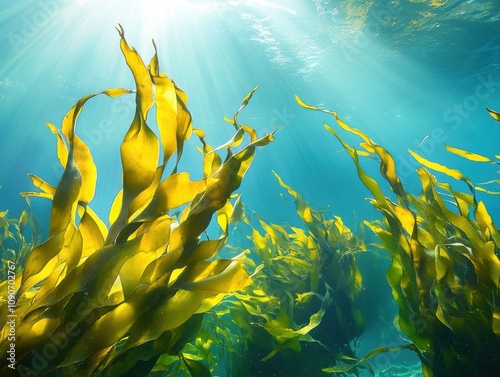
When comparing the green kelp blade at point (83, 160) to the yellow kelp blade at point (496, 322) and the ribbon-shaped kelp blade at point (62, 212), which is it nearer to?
the ribbon-shaped kelp blade at point (62, 212)

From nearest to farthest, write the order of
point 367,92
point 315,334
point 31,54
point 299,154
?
1. point 315,334
2. point 31,54
3. point 367,92
4. point 299,154

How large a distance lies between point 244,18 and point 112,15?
5.67 meters

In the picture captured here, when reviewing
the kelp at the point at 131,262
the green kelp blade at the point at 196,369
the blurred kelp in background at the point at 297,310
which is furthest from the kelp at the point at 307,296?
the kelp at the point at 131,262

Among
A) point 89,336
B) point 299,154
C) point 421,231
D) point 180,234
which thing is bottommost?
point 299,154

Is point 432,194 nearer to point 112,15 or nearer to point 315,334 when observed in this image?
point 315,334

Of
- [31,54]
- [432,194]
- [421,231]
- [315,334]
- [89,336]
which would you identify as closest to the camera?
[89,336]

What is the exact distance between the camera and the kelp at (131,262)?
0.95 metres

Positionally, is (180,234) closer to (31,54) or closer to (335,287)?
(335,287)

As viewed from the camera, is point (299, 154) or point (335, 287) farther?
point (299, 154)

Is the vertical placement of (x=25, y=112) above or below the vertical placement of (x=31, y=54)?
below

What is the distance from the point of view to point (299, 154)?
158 ft

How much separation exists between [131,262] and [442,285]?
1291 millimetres

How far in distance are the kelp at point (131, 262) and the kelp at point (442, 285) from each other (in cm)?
75

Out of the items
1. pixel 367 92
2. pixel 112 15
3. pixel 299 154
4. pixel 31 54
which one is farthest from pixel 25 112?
pixel 299 154
